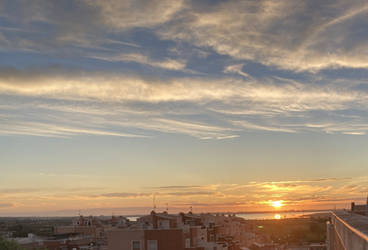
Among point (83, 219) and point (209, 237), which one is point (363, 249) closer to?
point (209, 237)

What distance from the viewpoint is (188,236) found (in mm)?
52938

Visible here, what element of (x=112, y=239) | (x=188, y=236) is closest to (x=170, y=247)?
(x=112, y=239)

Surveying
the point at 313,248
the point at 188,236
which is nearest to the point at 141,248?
the point at 188,236

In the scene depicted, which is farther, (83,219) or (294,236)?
(294,236)

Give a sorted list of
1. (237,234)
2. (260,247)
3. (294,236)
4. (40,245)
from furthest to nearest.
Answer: (294,236) → (237,234) → (260,247) → (40,245)

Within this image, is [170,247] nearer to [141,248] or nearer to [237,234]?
[141,248]

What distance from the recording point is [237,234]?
9550 cm

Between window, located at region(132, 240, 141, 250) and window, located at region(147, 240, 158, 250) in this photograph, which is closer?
window, located at region(132, 240, 141, 250)

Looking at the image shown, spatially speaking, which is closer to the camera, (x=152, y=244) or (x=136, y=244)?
(x=136, y=244)

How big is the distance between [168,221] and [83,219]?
5637 cm

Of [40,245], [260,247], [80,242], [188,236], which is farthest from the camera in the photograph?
[260,247]

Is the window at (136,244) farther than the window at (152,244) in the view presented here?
No

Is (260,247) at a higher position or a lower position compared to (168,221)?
lower

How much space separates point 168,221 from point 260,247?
35359mm
